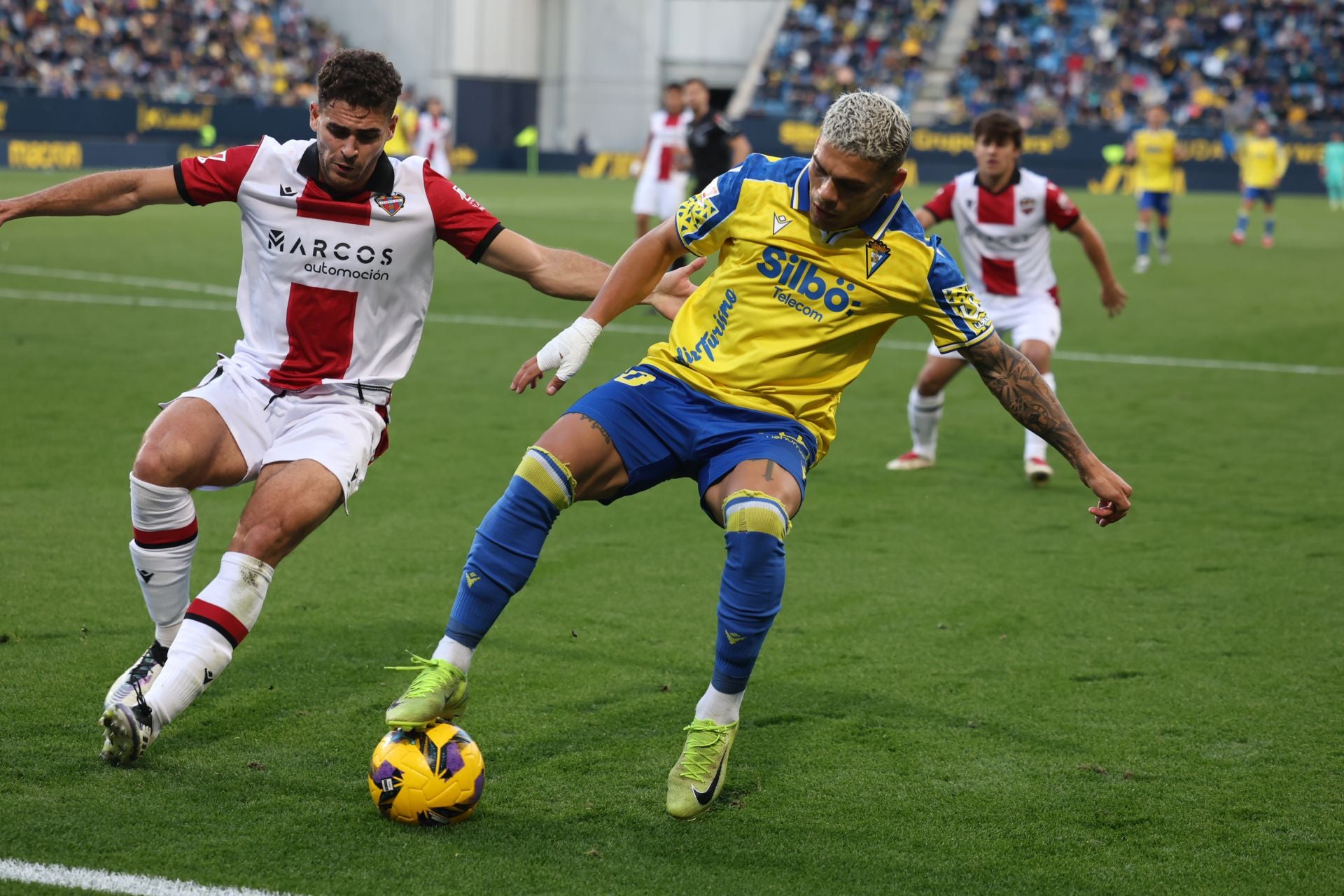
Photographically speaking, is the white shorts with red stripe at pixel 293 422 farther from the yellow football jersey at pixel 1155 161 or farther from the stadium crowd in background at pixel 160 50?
the stadium crowd in background at pixel 160 50

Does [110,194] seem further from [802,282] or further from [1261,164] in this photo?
[1261,164]

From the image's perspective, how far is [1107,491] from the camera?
4102 mm

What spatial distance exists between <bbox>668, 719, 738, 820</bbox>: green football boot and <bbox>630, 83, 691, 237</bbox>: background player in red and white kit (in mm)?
14806

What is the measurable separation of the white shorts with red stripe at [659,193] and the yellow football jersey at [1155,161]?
7.27 meters

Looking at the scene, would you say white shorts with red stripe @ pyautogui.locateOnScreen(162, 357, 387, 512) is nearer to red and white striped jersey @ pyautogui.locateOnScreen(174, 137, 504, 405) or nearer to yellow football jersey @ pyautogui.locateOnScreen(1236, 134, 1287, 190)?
red and white striped jersey @ pyautogui.locateOnScreen(174, 137, 504, 405)

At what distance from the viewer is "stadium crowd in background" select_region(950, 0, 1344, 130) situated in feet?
A: 139

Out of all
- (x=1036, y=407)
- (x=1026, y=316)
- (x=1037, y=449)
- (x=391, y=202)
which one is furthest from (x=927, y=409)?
(x=391, y=202)

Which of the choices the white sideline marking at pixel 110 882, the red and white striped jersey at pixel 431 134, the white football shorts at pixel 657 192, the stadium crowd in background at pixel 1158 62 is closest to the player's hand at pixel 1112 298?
the white sideline marking at pixel 110 882

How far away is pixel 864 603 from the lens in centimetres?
599

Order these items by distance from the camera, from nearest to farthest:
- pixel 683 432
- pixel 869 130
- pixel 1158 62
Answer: pixel 869 130
pixel 683 432
pixel 1158 62

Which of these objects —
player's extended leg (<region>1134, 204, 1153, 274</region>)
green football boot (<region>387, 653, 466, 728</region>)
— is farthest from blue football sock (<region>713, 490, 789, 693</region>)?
player's extended leg (<region>1134, 204, 1153, 274</region>)

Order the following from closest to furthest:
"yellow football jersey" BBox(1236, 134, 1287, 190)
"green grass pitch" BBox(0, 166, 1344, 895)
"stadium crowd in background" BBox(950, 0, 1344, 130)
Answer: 1. "green grass pitch" BBox(0, 166, 1344, 895)
2. "yellow football jersey" BBox(1236, 134, 1287, 190)
3. "stadium crowd in background" BBox(950, 0, 1344, 130)

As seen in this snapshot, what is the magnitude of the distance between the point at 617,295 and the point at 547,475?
1.97 ft

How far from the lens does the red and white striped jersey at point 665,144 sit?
18672 millimetres
